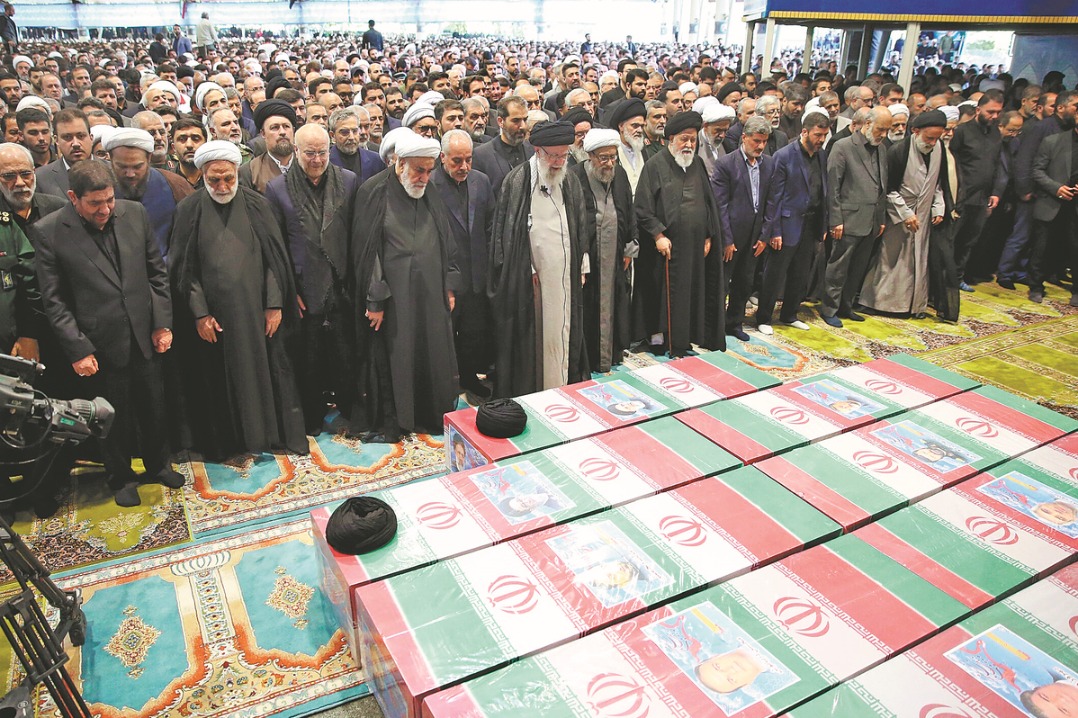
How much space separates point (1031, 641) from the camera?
2.18 m

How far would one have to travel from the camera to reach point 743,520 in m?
2.72

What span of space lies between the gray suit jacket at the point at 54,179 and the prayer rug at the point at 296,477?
170cm

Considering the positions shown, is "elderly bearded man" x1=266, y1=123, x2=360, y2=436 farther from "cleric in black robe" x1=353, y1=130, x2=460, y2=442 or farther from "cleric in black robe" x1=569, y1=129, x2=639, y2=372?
"cleric in black robe" x1=569, y1=129, x2=639, y2=372

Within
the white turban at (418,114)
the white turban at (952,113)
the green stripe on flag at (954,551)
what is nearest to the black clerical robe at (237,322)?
the white turban at (418,114)

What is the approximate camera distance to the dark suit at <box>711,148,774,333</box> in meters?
5.52

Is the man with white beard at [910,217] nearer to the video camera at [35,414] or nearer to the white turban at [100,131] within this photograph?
the white turban at [100,131]

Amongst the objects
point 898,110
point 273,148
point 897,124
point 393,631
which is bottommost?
point 393,631

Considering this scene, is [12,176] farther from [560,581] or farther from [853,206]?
[853,206]

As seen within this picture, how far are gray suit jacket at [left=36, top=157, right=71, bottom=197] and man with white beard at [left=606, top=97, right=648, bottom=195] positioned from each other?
11.3 ft

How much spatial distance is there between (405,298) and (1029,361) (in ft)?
15.2

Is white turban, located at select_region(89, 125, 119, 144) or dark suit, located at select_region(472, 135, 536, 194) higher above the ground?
white turban, located at select_region(89, 125, 119, 144)

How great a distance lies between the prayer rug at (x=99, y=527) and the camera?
10.9ft

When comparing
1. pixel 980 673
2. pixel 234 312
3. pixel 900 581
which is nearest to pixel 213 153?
pixel 234 312

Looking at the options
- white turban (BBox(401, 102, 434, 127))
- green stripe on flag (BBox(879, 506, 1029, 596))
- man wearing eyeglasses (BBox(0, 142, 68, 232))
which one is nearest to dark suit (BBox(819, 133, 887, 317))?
white turban (BBox(401, 102, 434, 127))
